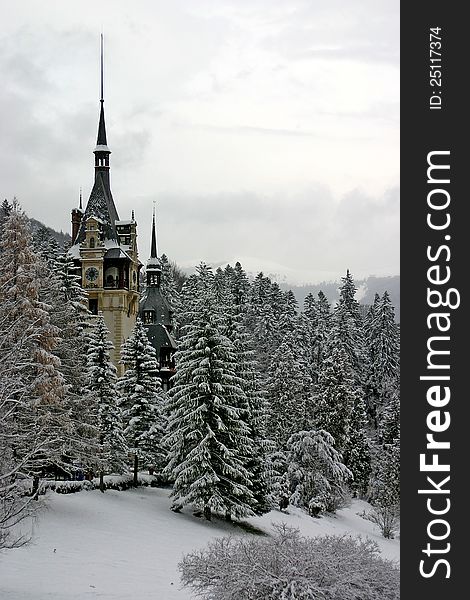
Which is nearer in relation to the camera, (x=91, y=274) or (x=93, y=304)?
(x=91, y=274)

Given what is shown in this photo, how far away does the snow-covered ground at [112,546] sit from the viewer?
20016mm

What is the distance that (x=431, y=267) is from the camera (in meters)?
10.8

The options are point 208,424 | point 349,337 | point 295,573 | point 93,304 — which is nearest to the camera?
point 295,573

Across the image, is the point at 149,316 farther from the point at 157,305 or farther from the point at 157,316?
the point at 157,305

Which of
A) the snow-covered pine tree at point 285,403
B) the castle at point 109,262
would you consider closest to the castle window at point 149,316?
the castle at point 109,262

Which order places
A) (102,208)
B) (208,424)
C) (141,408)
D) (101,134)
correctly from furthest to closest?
(101,134), (102,208), (141,408), (208,424)

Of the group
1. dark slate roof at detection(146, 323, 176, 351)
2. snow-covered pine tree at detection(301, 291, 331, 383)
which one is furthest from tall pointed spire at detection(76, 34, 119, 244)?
snow-covered pine tree at detection(301, 291, 331, 383)

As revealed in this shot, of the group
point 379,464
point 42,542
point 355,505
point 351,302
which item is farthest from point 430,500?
point 351,302

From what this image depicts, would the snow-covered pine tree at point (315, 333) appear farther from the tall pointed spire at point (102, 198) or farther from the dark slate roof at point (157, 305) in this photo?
the tall pointed spire at point (102, 198)

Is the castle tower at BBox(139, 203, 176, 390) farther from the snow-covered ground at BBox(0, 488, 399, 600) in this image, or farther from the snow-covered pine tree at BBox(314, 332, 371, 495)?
the snow-covered ground at BBox(0, 488, 399, 600)

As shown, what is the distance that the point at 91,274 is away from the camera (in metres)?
70.4

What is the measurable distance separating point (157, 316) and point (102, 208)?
13.7 metres

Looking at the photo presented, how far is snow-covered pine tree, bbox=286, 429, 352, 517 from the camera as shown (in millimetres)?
46125

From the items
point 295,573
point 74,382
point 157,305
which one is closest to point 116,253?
point 157,305
